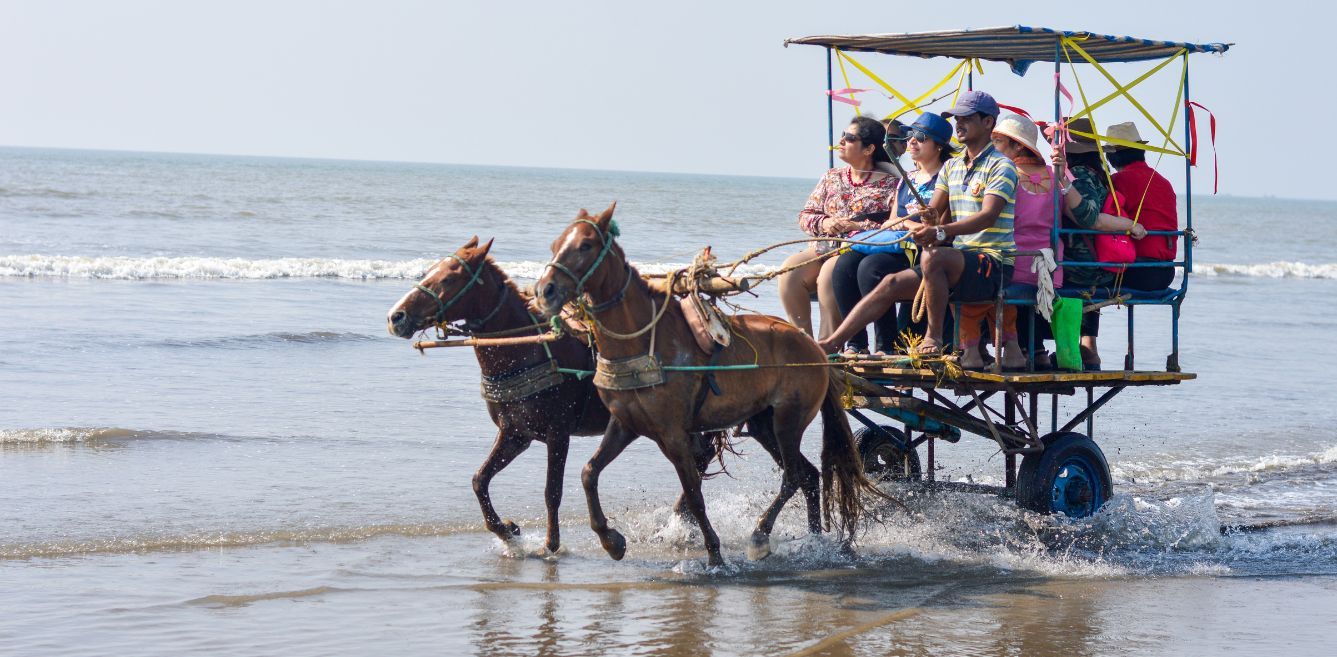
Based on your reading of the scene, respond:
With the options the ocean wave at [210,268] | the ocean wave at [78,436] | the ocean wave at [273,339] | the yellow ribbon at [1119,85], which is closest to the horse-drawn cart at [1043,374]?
the yellow ribbon at [1119,85]

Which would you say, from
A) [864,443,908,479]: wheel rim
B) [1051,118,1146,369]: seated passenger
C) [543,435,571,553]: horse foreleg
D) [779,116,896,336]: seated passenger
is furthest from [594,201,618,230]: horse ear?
[864,443,908,479]: wheel rim

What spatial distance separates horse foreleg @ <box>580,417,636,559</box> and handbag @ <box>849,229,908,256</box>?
66.9 inches

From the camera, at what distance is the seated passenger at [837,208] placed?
8.39 meters

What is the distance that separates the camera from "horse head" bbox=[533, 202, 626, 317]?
255 inches

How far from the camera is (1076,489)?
8586 mm

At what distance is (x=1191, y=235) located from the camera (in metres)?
8.29

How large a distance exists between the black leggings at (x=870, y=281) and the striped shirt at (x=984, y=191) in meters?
0.41

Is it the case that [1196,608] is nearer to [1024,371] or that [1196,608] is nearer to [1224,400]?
[1024,371]

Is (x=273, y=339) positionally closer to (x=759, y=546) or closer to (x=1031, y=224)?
(x=759, y=546)

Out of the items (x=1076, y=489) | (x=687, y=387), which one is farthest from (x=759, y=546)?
(x=1076, y=489)

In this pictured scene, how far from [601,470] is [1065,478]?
3.05 m

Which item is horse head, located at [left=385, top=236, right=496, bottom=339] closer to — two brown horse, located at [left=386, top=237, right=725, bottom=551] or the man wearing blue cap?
two brown horse, located at [left=386, top=237, right=725, bottom=551]

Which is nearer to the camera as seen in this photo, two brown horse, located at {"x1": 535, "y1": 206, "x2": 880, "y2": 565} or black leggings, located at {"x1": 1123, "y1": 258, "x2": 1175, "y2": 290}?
two brown horse, located at {"x1": 535, "y1": 206, "x2": 880, "y2": 565}

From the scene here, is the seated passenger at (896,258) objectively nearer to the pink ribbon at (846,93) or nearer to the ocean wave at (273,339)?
the pink ribbon at (846,93)
